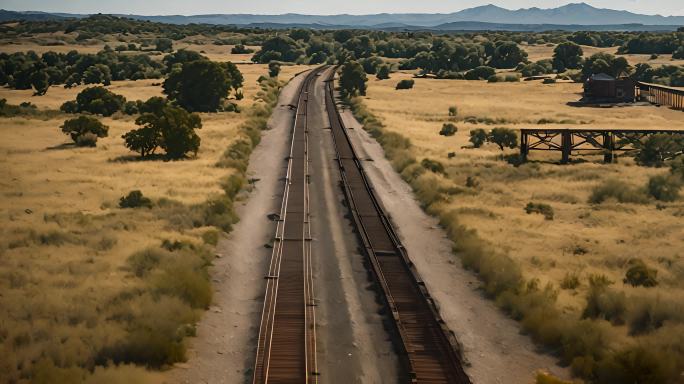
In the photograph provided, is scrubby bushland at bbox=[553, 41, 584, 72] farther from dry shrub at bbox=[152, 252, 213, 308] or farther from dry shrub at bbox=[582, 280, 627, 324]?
dry shrub at bbox=[152, 252, 213, 308]

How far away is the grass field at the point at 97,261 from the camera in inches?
731

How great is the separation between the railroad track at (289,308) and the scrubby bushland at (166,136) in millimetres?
16340

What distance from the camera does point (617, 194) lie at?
126 ft

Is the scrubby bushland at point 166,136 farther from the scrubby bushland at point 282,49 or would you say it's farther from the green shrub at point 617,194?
the scrubby bushland at point 282,49

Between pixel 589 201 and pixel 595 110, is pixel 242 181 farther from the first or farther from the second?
pixel 595 110

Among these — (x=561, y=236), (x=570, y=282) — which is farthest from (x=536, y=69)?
(x=570, y=282)

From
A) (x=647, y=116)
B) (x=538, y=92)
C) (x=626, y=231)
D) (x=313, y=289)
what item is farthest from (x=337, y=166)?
(x=538, y=92)

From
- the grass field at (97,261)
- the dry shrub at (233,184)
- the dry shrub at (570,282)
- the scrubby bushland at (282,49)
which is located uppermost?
the scrubby bushland at (282,49)

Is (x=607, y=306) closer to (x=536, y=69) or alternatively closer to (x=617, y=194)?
(x=617, y=194)

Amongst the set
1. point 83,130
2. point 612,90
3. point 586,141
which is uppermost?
point 612,90

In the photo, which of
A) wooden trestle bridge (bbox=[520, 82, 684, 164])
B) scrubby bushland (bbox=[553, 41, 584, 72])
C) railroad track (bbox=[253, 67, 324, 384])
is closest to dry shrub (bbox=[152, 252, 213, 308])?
railroad track (bbox=[253, 67, 324, 384])

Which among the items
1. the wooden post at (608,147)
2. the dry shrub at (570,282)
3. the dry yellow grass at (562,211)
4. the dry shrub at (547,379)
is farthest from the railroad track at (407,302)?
the wooden post at (608,147)

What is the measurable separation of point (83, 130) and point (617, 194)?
1687 inches

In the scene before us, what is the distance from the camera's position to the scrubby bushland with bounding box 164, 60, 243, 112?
80312 mm
